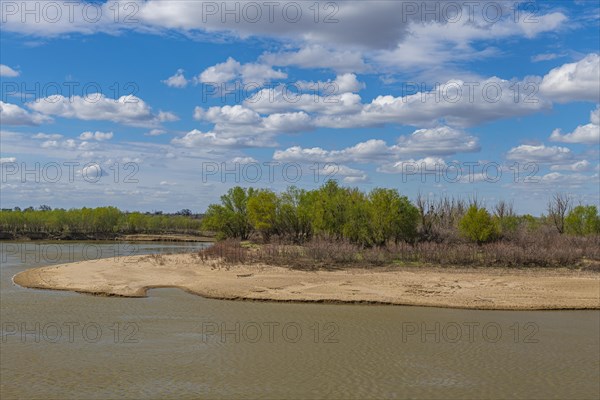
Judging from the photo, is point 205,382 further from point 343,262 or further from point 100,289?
point 343,262

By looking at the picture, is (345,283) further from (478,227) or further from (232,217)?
(232,217)

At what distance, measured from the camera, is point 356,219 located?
46344 mm

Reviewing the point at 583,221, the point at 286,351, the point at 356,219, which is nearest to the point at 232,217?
the point at 356,219

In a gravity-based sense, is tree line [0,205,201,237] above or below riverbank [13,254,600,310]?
above

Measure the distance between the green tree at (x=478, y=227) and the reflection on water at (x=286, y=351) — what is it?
2267 centimetres

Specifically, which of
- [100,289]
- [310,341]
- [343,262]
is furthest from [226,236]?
[310,341]

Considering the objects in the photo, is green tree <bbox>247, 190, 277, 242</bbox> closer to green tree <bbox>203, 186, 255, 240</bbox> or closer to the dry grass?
green tree <bbox>203, 186, 255, 240</bbox>

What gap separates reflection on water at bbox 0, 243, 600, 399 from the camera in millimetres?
14070

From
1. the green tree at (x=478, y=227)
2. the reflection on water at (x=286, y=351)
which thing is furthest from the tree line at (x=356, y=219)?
the reflection on water at (x=286, y=351)

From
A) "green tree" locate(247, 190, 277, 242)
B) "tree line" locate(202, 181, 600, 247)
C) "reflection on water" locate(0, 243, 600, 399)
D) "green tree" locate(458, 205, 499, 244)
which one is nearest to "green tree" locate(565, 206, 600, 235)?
"tree line" locate(202, 181, 600, 247)

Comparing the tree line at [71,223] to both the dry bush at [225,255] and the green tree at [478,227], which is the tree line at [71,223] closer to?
the dry bush at [225,255]

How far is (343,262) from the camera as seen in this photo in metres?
37.6

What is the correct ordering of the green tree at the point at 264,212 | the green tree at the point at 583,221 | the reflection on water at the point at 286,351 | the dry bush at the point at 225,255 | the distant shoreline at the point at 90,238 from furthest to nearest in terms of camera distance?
the distant shoreline at the point at 90,238, the green tree at the point at 264,212, the green tree at the point at 583,221, the dry bush at the point at 225,255, the reflection on water at the point at 286,351

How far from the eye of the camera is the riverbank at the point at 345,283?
26.7 meters
